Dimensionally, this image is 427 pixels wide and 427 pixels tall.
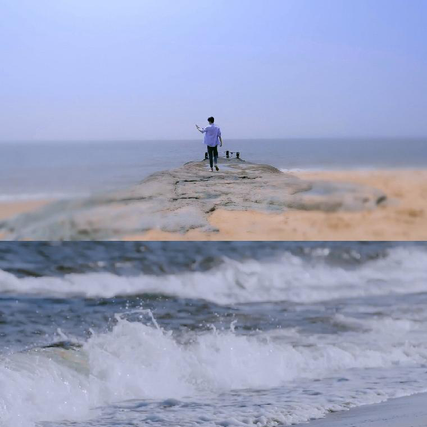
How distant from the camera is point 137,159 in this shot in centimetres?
837

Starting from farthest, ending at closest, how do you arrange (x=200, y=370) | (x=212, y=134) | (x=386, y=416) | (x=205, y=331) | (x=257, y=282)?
(x=257, y=282), (x=212, y=134), (x=205, y=331), (x=200, y=370), (x=386, y=416)

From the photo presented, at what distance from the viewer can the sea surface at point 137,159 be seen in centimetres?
808

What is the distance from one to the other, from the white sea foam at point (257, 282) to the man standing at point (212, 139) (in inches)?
65.7

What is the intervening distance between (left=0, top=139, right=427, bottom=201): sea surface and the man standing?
5.1 inches

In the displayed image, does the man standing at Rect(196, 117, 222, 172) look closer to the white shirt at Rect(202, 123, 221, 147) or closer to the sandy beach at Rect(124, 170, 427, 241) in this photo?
the white shirt at Rect(202, 123, 221, 147)

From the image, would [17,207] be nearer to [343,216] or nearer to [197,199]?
[197,199]

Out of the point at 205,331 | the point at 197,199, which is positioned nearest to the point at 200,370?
the point at 205,331

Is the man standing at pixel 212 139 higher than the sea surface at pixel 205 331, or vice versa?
the man standing at pixel 212 139

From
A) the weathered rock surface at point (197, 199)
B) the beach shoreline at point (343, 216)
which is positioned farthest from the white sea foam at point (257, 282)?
the weathered rock surface at point (197, 199)

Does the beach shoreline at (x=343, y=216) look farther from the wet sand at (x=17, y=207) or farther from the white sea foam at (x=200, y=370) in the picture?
the white sea foam at (x=200, y=370)

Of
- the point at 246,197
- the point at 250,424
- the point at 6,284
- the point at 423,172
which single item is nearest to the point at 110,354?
the point at 250,424

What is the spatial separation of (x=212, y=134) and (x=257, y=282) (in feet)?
8.51

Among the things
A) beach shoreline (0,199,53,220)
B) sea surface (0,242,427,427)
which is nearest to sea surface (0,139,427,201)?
beach shoreline (0,199,53,220)

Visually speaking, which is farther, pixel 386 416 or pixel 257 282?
pixel 257 282
